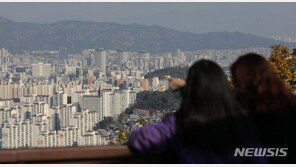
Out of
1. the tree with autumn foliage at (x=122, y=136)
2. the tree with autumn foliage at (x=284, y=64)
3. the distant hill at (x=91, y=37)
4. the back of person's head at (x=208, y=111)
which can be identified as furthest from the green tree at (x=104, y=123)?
the distant hill at (x=91, y=37)

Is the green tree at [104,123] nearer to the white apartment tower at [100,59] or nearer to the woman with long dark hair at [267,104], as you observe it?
the woman with long dark hair at [267,104]

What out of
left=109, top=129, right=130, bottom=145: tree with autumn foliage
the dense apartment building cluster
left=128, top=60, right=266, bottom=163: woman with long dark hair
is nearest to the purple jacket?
left=128, top=60, right=266, bottom=163: woman with long dark hair

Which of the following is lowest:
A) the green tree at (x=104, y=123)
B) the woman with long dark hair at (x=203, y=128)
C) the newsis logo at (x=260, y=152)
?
the green tree at (x=104, y=123)

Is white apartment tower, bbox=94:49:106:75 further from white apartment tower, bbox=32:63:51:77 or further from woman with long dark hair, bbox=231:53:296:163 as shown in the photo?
woman with long dark hair, bbox=231:53:296:163

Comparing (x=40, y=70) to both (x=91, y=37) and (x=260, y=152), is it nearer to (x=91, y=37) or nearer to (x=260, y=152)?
(x=91, y=37)

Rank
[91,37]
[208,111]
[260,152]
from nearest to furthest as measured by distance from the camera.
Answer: [208,111]
[260,152]
[91,37]

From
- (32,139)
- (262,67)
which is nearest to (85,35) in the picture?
(32,139)

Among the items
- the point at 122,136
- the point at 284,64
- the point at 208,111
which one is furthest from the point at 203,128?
the point at 122,136
